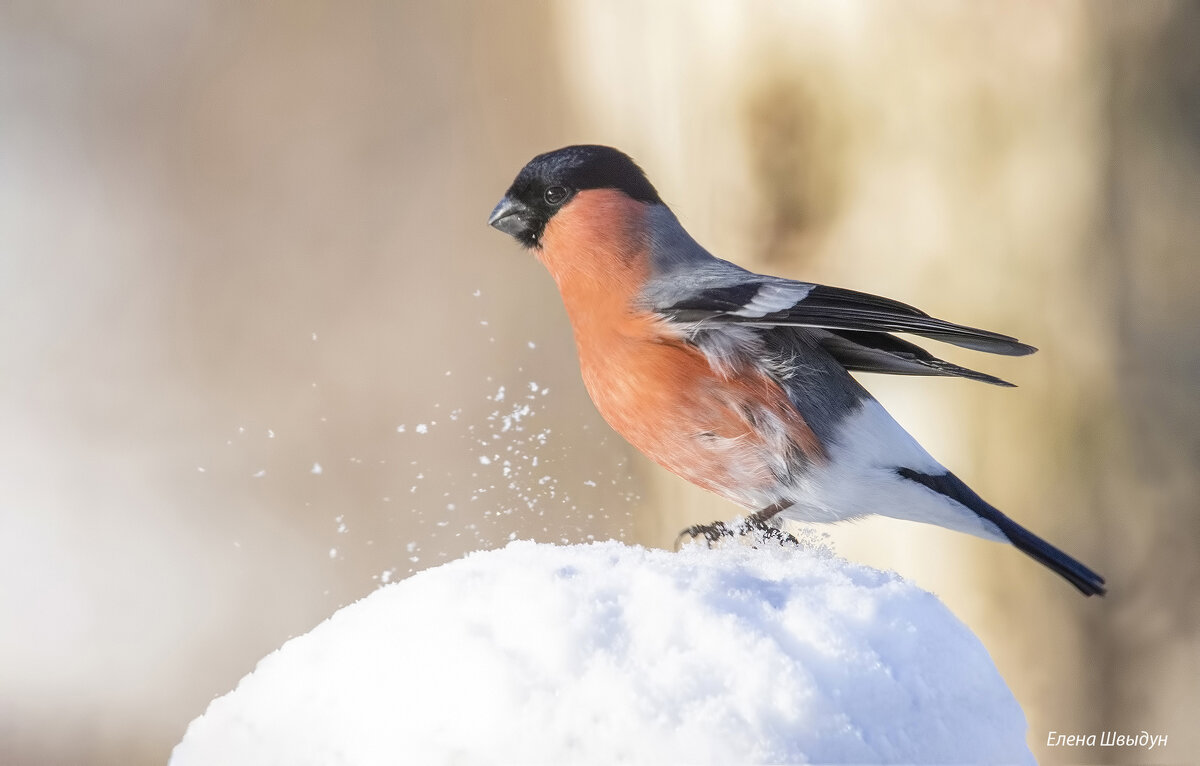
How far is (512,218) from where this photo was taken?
3.13 feet

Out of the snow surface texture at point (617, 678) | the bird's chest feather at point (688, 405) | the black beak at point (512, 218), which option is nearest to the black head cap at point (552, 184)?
the black beak at point (512, 218)

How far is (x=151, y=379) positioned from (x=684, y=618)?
1.44 metres

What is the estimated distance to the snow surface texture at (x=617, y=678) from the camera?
53 cm

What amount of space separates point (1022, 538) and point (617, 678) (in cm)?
44

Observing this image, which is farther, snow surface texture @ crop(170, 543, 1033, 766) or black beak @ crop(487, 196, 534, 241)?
black beak @ crop(487, 196, 534, 241)

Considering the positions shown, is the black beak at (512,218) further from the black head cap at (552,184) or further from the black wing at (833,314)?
the black wing at (833,314)

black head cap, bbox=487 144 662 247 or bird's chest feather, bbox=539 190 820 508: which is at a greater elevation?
black head cap, bbox=487 144 662 247

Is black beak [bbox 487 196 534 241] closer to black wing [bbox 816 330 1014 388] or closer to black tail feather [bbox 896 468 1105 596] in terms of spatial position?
black wing [bbox 816 330 1014 388]

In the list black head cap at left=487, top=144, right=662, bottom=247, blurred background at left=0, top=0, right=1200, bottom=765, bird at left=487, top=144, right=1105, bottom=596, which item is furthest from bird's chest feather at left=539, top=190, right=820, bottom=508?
blurred background at left=0, top=0, right=1200, bottom=765

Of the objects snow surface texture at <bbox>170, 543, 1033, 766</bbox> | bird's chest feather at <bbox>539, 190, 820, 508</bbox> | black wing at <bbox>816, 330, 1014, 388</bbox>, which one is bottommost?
snow surface texture at <bbox>170, 543, 1033, 766</bbox>

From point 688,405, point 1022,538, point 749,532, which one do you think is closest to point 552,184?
point 688,405

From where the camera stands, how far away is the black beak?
0.94 meters

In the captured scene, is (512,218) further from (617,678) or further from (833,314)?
(617,678)

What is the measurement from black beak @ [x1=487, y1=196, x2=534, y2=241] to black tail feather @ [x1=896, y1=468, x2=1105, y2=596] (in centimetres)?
44
